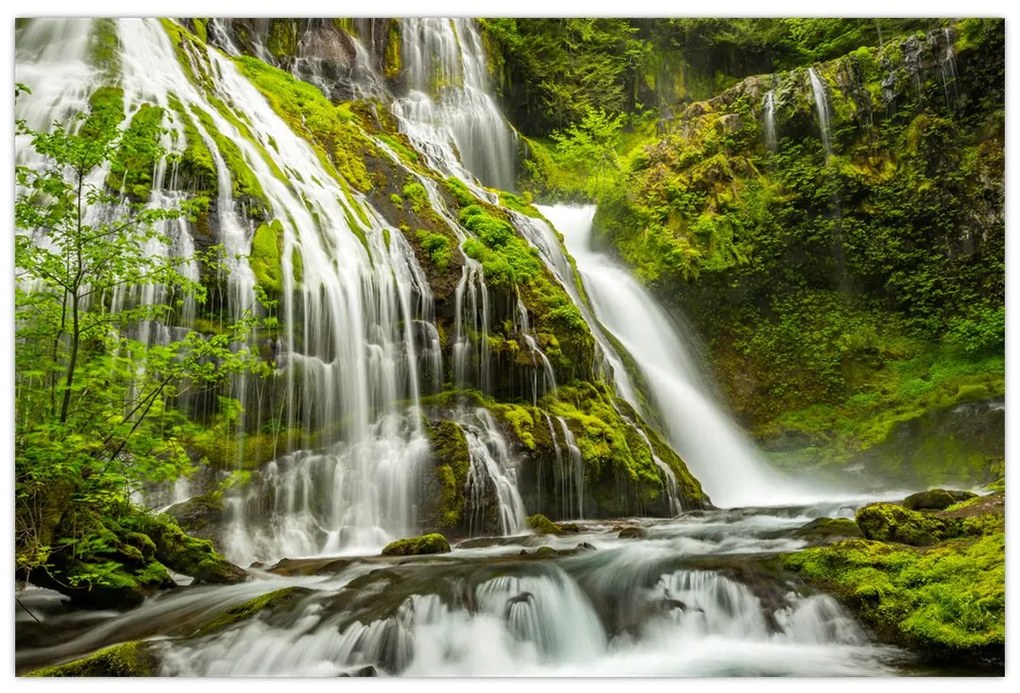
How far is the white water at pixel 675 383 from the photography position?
7.58m

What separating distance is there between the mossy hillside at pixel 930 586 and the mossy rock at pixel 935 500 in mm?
640

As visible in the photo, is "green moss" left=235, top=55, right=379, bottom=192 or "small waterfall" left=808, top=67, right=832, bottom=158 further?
"small waterfall" left=808, top=67, right=832, bottom=158

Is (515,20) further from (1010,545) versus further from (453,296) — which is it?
(1010,545)

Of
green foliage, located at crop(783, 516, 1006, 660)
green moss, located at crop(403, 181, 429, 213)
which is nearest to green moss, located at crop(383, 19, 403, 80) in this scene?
green moss, located at crop(403, 181, 429, 213)

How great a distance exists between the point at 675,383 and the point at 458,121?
5244mm

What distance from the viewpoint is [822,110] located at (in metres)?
9.62

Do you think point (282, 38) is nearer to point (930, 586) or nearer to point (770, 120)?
point (770, 120)

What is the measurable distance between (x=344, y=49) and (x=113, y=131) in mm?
4653

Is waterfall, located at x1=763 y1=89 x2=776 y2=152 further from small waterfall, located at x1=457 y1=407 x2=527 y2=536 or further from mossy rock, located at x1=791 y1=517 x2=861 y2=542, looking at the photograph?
small waterfall, located at x1=457 y1=407 x2=527 y2=536

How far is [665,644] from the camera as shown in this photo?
3.87m

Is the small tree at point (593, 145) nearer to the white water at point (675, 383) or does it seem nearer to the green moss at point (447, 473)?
the white water at point (675, 383)

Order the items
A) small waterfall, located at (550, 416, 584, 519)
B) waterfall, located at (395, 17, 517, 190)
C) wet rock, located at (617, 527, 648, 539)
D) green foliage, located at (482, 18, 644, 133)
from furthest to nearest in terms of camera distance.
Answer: waterfall, located at (395, 17, 517, 190), green foliage, located at (482, 18, 644, 133), small waterfall, located at (550, 416, 584, 519), wet rock, located at (617, 527, 648, 539)

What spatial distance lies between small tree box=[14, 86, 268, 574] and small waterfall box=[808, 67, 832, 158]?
8.87 meters

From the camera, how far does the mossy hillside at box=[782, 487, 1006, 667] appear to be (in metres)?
3.72
